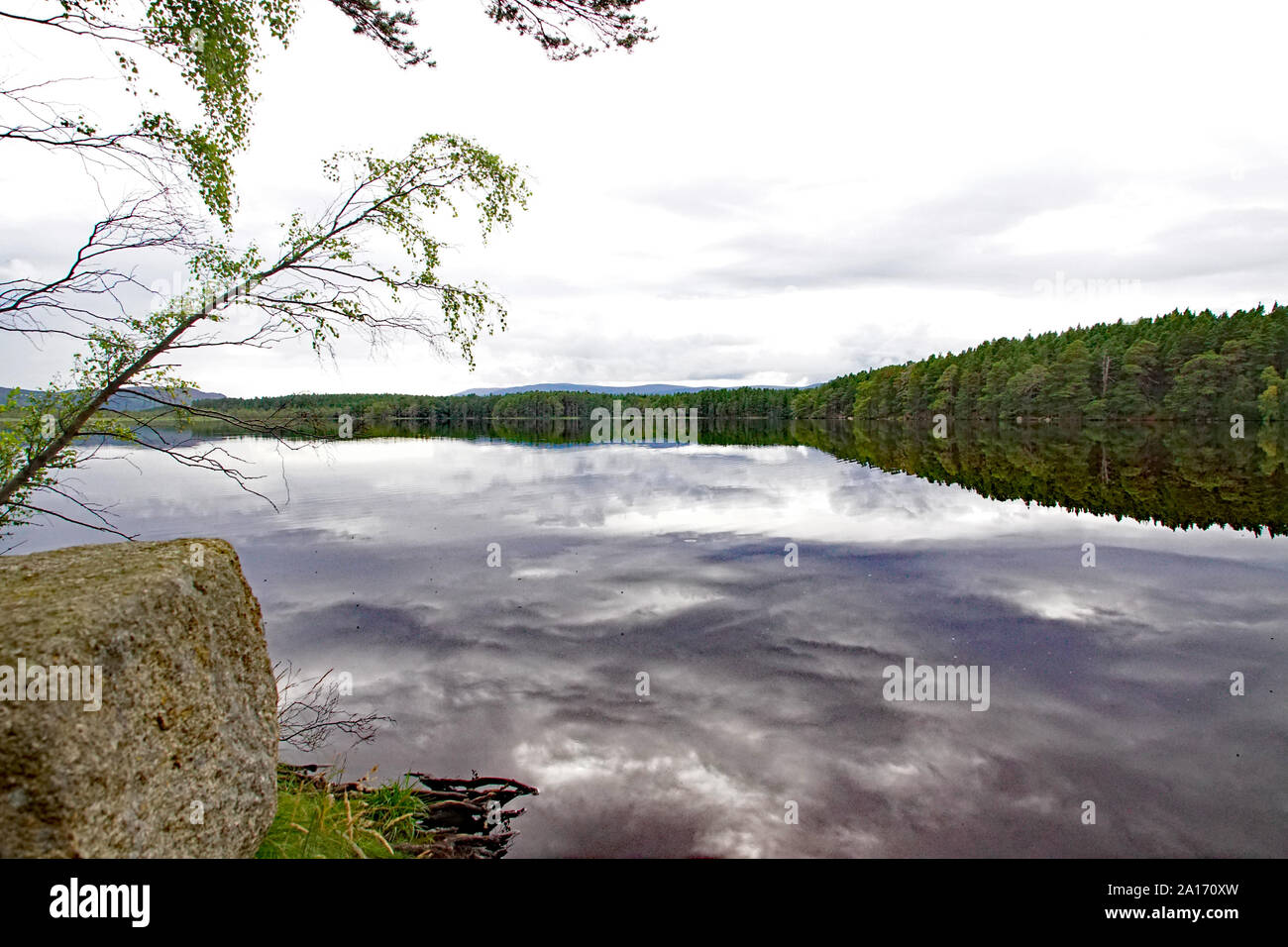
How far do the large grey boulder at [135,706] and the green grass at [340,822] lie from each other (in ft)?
1.16

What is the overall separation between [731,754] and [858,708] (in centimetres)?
273

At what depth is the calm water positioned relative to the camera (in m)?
8.20

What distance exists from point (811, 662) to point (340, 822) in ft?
29.0

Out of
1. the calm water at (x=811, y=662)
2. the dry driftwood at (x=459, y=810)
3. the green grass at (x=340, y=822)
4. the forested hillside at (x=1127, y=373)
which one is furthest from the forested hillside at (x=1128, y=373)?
the green grass at (x=340, y=822)

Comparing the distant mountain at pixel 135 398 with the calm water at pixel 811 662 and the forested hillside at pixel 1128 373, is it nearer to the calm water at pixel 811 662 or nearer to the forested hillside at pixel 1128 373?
the calm water at pixel 811 662

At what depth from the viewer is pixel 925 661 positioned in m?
12.9

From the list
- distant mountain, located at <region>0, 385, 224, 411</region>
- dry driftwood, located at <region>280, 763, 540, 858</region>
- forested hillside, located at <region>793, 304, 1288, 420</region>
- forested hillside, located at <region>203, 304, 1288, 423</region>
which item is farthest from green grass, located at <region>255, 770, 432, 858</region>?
forested hillside, located at <region>793, 304, 1288, 420</region>


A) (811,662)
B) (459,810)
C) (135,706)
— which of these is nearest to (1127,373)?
(811,662)

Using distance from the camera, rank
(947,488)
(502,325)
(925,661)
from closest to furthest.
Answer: (502,325) → (925,661) → (947,488)

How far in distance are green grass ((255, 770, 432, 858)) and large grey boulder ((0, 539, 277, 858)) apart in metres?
0.35

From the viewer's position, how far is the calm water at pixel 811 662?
8195 mm

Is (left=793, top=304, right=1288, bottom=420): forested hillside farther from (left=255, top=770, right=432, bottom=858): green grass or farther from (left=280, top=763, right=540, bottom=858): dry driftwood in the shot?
(left=255, top=770, right=432, bottom=858): green grass
